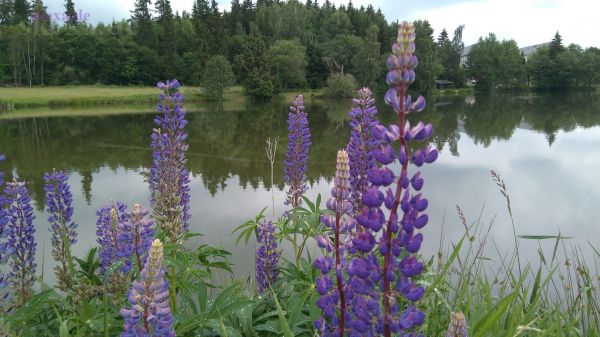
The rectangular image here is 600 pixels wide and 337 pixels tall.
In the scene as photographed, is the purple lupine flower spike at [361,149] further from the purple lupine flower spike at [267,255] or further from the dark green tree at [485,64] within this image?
the dark green tree at [485,64]

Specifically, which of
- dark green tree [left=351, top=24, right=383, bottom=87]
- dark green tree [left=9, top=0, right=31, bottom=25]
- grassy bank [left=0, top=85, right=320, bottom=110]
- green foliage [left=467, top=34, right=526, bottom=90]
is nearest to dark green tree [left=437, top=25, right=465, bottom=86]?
green foliage [left=467, top=34, right=526, bottom=90]

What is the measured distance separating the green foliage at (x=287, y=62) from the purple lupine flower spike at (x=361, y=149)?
2268 inches

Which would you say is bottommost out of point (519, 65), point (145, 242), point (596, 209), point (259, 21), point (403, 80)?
point (596, 209)

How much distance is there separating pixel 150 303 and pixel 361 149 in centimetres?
246

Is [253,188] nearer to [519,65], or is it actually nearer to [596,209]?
[596,209]

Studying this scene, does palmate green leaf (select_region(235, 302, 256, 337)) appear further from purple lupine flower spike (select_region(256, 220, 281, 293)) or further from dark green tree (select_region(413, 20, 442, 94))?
dark green tree (select_region(413, 20, 442, 94))

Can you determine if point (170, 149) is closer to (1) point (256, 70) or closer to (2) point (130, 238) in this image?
(2) point (130, 238)

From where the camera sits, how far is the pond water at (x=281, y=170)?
372 inches

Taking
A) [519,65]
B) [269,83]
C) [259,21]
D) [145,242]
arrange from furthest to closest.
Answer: [519,65], [259,21], [269,83], [145,242]

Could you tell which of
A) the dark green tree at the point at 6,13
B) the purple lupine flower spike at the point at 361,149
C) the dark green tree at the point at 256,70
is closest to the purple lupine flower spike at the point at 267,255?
the purple lupine flower spike at the point at 361,149

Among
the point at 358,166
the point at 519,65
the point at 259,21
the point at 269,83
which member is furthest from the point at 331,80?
the point at 358,166

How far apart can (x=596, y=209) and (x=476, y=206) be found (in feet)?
8.90

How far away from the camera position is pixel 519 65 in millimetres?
85812

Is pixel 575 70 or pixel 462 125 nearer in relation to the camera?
pixel 462 125
